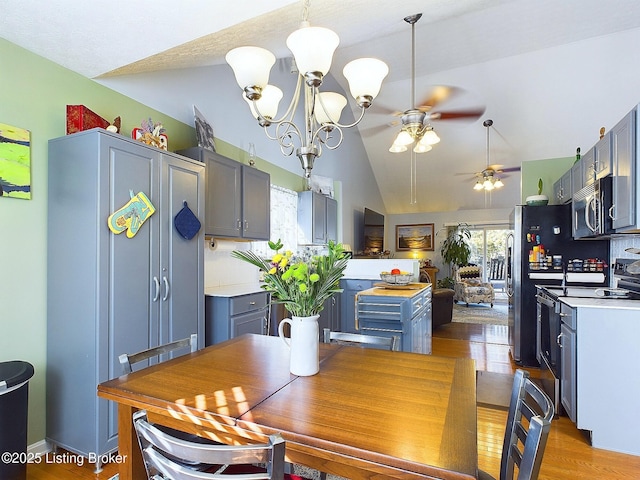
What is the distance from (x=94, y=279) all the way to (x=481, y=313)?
721 centimetres

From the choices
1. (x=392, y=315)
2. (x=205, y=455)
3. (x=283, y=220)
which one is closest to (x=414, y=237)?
(x=283, y=220)

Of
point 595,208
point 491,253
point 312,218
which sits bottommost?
point 491,253

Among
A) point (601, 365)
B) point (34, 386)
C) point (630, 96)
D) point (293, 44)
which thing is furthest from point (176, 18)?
point (630, 96)

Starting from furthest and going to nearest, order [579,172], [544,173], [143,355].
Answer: [544,173] < [579,172] < [143,355]

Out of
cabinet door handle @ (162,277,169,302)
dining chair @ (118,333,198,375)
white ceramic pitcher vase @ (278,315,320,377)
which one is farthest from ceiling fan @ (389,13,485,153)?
dining chair @ (118,333,198,375)

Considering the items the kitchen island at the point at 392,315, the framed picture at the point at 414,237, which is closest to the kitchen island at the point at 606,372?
the kitchen island at the point at 392,315

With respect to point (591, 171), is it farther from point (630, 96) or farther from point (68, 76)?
point (68, 76)

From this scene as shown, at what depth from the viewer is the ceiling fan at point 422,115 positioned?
3.57 meters

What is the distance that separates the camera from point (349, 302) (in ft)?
16.8

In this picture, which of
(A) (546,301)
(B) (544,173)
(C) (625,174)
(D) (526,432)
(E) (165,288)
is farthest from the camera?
(B) (544,173)

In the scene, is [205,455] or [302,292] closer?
[205,455]

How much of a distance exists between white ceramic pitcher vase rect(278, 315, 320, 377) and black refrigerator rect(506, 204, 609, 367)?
11.4 ft

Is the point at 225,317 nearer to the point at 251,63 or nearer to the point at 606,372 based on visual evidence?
the point at 251,63

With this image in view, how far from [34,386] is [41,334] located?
304mm
